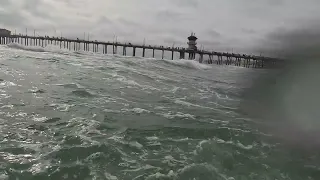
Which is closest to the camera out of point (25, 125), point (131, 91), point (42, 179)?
point (42, 179)

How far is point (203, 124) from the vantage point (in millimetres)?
9070

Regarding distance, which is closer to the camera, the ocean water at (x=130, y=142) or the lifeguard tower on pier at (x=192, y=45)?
the ocean water at (x=130, y=142)

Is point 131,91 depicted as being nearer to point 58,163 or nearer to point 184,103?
point 184,103

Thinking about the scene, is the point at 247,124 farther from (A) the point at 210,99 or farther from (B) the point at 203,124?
(A) the point at 210,99

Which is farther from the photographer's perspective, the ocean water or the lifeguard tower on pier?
the lifeguard tower on pier

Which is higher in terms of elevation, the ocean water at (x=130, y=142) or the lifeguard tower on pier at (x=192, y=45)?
the lifeguard tower on pier at (x=192, y=45)

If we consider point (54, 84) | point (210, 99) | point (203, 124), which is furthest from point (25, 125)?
point (210, 99)

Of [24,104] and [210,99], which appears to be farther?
[210,99]

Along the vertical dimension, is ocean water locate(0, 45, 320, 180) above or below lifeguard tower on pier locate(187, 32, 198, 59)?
below

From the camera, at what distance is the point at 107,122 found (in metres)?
8.26

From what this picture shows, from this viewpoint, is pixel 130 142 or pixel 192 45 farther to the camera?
pixel 192 45

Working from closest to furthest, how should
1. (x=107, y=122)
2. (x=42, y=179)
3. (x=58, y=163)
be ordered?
(x=42, y=179) < (x=58, y=163) < (x=107, y=122)

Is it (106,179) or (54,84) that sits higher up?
(54,84)

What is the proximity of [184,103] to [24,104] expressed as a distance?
256 inches
